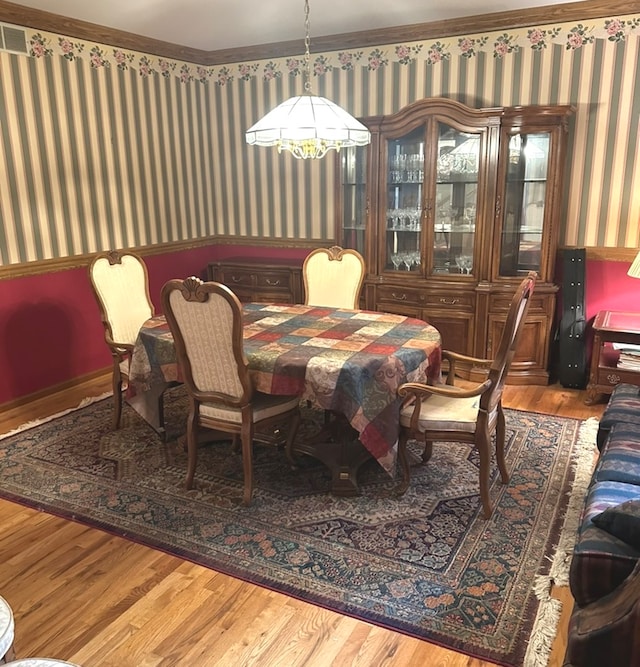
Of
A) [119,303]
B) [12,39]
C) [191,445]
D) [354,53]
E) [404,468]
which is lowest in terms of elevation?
[404,468]

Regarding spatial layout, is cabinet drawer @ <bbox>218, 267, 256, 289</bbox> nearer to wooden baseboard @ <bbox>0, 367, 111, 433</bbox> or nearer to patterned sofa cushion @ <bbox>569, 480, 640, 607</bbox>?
wooden baseboard @ <bbox>0, 367, 111, 433</bbox>

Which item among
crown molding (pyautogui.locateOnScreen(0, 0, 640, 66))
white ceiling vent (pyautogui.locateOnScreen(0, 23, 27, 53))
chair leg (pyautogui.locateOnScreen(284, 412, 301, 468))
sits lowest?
chair leg (pyautogui.locateOnScreen(284, 412, 301, 468))

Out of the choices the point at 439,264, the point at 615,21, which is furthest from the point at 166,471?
the point at 615,21

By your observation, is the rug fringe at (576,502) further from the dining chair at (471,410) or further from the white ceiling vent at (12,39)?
the white ceiling vent at (12,39)

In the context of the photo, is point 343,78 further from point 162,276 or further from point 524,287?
point 524,287

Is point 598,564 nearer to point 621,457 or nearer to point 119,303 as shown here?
point 621,457

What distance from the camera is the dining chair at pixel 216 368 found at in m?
2.62

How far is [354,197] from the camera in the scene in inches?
189

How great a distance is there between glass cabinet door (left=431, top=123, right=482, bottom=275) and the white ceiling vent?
2840 millimetres

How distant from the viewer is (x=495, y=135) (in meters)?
4.16

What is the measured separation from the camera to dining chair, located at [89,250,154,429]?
3631 millimetres

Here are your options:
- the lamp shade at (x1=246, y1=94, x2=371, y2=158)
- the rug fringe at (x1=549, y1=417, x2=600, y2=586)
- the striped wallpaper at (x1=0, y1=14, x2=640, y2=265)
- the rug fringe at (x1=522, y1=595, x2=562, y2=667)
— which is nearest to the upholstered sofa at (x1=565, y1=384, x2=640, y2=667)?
the rug fringe at (x1=522, y1=595, x2=562, y2=667)

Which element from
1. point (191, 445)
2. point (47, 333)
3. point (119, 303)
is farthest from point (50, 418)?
point (191, 445)

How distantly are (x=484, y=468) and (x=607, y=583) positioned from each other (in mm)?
1051
